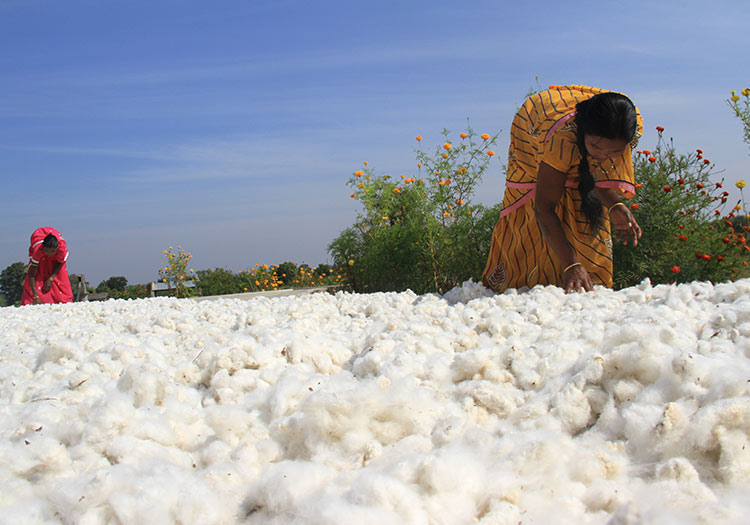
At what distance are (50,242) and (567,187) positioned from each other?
662 cm

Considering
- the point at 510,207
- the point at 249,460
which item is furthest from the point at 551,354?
the point at 510,207

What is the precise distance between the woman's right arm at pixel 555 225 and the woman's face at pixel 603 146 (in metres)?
0.19

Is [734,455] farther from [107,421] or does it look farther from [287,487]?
[107,421]

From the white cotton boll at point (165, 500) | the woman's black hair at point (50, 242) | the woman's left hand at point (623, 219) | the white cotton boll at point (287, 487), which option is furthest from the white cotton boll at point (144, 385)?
the woman's black hair at point (50, 242)

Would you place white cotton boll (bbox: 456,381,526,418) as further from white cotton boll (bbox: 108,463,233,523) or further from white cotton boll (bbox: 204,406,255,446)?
white cotton boll (bbox: 108,463,233,523)

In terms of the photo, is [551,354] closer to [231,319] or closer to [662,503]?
[662,503]

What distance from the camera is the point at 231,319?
2.74 meters

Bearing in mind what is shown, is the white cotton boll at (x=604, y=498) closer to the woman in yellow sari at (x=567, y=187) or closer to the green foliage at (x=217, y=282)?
the woman in yellow sari at (x=567, y=187)

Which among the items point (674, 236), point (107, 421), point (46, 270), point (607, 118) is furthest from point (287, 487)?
point (46, 270)

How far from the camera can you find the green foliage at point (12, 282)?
9727 millimetres

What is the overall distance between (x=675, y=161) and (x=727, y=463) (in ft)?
14.3

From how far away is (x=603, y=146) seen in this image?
239 cm

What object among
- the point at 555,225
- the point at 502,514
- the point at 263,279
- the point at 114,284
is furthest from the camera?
the point at 114,284

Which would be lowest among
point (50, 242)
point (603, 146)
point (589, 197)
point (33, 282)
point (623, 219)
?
point (33, 282)
